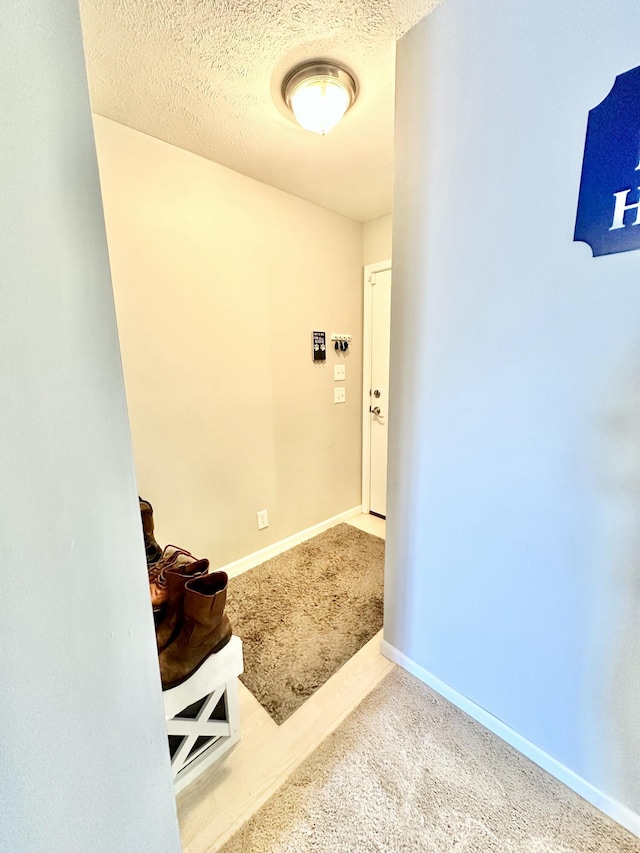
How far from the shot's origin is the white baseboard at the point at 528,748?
3.22 ft

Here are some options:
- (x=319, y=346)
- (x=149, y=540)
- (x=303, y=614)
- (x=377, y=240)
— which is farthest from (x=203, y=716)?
(x=377, y=240)

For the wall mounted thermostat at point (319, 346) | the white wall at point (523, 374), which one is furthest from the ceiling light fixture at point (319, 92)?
the wall mounted thermostat at point (319, 346)

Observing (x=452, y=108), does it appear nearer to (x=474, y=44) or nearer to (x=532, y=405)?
(x=474, y=44)

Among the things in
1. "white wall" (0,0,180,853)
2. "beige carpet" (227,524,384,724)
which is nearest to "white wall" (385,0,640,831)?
"beige carpet" (227,524,384,724)

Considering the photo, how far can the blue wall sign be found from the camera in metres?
0.79

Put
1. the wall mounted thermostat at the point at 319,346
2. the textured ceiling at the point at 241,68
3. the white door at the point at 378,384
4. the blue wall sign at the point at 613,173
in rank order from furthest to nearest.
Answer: the white door at the point at 378,384 < the wall mounted thermostat at the point at 319,346 < the textured ceiling at the point at 241,68 < the blue wall sign at the point at 613,173

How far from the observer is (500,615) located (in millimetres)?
1164

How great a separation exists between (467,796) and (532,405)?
1.19 meters

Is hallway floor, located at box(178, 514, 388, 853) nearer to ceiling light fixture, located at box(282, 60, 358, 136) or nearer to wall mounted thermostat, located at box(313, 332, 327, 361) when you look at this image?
wall mounted thermostat, located at box(313, 332, 327, 361)

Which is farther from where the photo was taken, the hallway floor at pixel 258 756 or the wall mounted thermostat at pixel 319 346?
the wall mounted thermostat at pixel 319 346

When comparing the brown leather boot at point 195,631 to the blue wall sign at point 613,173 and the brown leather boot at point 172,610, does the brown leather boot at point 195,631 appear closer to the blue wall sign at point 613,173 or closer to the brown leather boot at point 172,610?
the brown leather boot at point 172,610

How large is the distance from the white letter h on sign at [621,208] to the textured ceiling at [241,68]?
32.8 inches

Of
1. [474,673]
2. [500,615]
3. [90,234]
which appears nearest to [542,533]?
[500,615]

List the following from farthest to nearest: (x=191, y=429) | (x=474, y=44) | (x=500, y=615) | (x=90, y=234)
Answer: (x=191, y=429) → (x=500, y=615) → (x=474, y=44) → (x=90, y=234)
